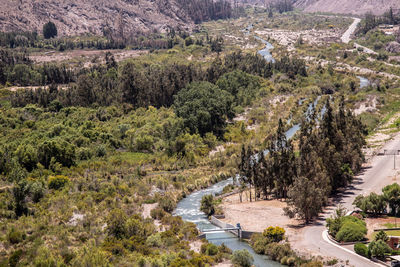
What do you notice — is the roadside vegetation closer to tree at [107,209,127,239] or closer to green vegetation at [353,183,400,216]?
tree at [107,209,127,239]

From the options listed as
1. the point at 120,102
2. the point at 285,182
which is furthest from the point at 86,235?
the point at 120,102

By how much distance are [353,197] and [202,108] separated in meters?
44.7

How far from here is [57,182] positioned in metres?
68.5

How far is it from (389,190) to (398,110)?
222 feet

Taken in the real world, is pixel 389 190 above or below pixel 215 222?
above

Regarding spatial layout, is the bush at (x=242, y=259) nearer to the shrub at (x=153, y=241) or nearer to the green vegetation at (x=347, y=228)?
the shrub at (x=153, y=241)

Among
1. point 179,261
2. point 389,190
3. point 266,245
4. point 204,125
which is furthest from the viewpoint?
point 204,125

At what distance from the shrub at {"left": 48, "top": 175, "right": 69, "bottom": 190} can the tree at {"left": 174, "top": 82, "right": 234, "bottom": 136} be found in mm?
37083

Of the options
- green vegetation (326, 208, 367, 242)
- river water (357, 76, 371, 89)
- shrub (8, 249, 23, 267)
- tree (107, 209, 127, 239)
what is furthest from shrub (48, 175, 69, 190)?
river water (357, 76, 371, 89)

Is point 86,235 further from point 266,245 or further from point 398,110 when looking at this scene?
point 398,110

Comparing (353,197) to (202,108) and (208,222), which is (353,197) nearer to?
(208,222)

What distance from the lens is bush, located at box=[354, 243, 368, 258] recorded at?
149 ft

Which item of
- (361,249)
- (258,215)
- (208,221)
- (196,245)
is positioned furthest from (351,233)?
A: (208,221)

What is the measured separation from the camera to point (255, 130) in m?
109
